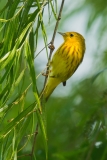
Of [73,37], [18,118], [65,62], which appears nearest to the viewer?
[18,118]

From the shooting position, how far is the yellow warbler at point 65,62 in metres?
3.44

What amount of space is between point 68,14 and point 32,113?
1.48 meters

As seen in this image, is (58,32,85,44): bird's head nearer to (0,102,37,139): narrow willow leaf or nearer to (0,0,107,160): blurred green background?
(0,0,107,160): blurred green background

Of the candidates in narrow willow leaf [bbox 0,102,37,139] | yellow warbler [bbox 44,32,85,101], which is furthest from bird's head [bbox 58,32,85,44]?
narrow willow leaf [bbox 0,102,37,139]

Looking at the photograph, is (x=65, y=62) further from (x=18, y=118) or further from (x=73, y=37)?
(x=18, y=118)

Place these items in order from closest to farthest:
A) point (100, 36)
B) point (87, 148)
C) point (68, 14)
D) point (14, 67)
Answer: point (14, 67)
point (87, 148)
point (100, 36)
point (68, 14)

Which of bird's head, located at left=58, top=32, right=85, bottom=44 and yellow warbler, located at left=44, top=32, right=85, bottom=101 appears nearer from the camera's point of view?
yellow warbler, located at left=44, top=32, right=85, bottom=101

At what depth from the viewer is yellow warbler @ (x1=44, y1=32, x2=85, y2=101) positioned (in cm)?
344

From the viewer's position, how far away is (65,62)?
3.46 m

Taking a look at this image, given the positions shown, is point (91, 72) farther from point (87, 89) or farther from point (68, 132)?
point (68, 132)

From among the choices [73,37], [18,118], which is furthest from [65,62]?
[18,118]

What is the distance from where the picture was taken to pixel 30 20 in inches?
90.2

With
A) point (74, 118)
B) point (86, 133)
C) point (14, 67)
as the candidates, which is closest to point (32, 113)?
point (14, 67)

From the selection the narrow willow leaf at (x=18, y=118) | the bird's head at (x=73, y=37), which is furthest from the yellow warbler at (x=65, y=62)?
the narrow willow leaf at (x=18, y=118)
